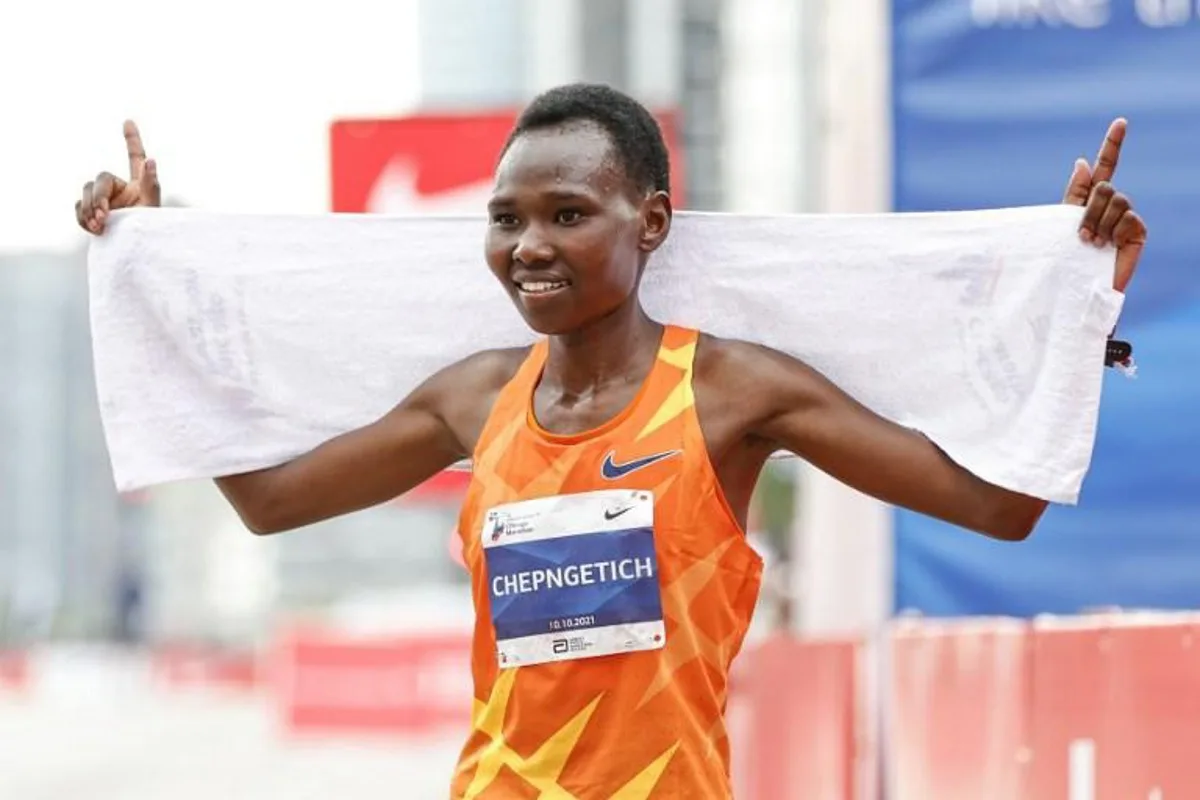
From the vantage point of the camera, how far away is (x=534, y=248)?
4051 millimetres

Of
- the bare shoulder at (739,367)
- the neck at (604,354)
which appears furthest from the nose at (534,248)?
the bare shoulder at (739,367)

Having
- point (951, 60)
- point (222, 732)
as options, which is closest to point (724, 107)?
point (222, 732)

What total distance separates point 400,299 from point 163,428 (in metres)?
0.55

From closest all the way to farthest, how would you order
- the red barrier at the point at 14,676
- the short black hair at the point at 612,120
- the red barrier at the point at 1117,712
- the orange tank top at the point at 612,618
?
the orange tank top at the point at 612,618
the short black hair at the point at 612,120
the red barrier at the point at 1117,712
the red barrier at the point at 14,676

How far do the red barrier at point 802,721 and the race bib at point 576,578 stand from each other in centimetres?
401

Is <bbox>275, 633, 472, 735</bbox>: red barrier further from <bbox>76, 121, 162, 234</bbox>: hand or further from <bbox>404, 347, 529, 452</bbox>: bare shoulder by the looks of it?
<bbox>404, 347, 529, 452</bbox>: bare shoulder

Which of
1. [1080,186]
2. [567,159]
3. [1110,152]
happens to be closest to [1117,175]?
[1080,186]

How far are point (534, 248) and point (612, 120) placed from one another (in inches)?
12.2

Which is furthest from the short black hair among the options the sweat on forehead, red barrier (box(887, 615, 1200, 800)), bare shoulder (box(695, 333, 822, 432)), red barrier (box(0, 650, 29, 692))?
red barrier (box(0, 650, 29, 692))

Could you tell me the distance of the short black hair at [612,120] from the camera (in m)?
4.18

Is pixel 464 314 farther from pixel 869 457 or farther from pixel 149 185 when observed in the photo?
pixel 869 457

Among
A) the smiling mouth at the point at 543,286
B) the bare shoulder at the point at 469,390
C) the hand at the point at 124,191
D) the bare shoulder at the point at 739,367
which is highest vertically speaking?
the hand at the point at 124,191

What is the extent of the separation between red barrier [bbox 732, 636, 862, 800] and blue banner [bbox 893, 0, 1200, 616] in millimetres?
891

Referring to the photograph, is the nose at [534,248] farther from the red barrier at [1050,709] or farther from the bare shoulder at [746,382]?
Result: the red barrier at [1050,709]
